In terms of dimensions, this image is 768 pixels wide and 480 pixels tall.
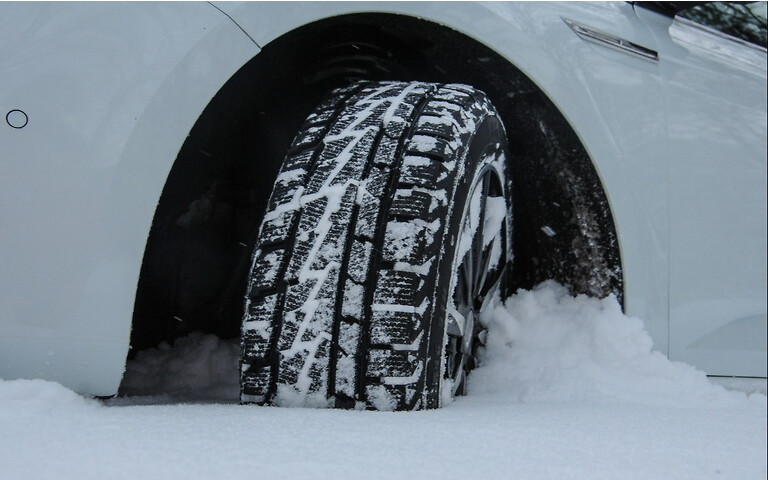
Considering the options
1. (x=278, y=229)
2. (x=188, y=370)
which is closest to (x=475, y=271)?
(x=278, y=229)

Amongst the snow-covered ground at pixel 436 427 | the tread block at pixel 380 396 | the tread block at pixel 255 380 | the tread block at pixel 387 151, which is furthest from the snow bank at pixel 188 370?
the tread block at pixel 387 151

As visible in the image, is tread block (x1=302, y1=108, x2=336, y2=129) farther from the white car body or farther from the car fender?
the car fender

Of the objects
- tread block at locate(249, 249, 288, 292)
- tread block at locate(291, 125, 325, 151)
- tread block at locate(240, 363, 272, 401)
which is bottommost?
tread block at locate(240, 363, 272, 401)

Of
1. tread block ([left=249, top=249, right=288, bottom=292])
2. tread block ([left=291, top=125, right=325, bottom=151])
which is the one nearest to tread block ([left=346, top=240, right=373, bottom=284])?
tread block ([left=249, top=249, right=288, bottom=292])

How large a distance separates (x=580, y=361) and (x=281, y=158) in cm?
81

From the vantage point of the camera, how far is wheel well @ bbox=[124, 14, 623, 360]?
1521 millimetres

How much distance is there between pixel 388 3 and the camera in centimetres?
144

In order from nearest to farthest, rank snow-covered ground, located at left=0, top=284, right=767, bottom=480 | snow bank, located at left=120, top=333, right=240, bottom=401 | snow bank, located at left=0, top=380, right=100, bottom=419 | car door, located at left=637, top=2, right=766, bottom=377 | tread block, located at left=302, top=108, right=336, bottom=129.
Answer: snow-covered ground, located at left=0, top=284, right=767, bottom=480
snow bank, located at left=0, top=380, right=100, bottom=419
tread block, located at left=302, top=108, right=336, bottom=129
snow bank, located at left=120, top=333, right=240, bottom=401
car door, located at left=637, top=2, right=766, bottom=377

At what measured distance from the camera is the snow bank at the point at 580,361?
167 cm

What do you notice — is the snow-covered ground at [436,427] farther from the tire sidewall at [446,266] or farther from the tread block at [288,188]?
the tread block at [288,188]

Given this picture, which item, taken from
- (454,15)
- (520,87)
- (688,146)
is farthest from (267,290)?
(688,146)

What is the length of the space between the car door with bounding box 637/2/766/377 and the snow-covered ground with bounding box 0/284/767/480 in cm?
19

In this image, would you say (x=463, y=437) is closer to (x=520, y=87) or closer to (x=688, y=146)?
(x=520, y=87)

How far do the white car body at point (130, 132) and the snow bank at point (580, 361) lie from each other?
0.07 m
